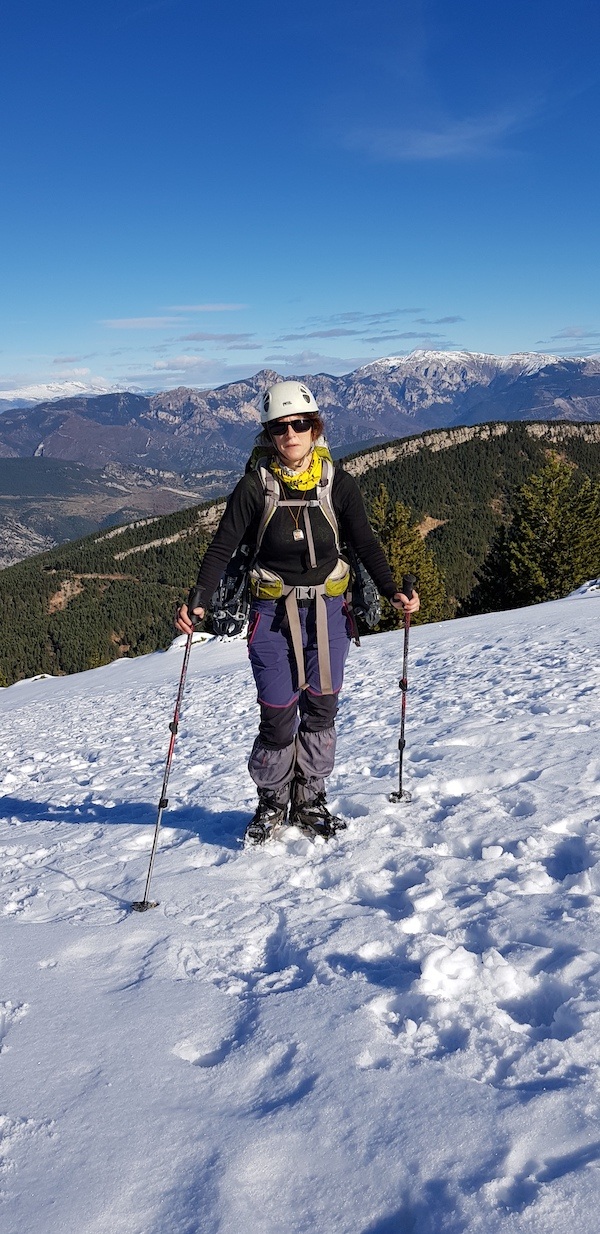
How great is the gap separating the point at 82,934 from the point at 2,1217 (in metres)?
2.03

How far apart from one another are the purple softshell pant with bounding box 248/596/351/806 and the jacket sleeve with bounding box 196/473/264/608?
1.36 feet

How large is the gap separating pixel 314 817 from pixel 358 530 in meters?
2.33

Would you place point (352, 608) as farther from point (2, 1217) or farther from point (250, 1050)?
point (2, 1217)

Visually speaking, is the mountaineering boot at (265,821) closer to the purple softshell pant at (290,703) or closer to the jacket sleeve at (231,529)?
the purple softshell pant at (290,703)

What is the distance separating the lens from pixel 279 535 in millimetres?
4840

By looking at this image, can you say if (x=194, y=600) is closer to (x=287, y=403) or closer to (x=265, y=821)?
(x=287, y=403)

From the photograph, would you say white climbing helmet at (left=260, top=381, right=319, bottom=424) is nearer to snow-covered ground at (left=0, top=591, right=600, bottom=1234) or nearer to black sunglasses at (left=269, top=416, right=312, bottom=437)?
black sunglasses at (left=269, top=416, right=312, bottom=437)

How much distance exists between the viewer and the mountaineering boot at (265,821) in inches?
211

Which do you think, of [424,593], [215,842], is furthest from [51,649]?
[215,842]

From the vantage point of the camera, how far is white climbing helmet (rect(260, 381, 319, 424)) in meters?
4.70

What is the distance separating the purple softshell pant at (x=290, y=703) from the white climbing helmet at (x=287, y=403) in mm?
1344

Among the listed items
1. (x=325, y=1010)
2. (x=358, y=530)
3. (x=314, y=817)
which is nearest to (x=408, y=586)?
(x=358, y=530)

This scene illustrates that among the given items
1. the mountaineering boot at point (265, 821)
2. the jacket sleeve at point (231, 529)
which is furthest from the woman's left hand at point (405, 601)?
the mountaineering boot at point (265, 821)

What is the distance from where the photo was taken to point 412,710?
952cm
